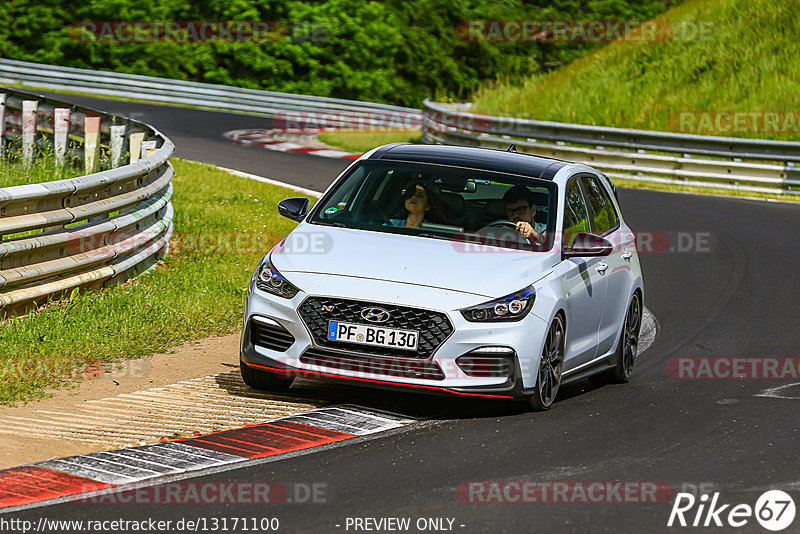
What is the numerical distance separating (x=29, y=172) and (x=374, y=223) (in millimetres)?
7042

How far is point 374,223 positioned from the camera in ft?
29.7

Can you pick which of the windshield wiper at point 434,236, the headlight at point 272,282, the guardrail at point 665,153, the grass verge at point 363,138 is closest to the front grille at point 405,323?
the headlight at point 272,282

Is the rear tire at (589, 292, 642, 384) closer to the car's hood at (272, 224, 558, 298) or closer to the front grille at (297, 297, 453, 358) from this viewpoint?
the car's hood at (272, 224, 558, 298)

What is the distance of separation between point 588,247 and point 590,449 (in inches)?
70.7

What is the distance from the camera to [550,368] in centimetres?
851

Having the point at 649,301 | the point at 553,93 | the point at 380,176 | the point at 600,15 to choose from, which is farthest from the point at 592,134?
the point at 600,15

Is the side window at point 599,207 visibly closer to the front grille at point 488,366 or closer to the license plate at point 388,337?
the front grille at point 488,366

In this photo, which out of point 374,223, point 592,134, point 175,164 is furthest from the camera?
point 592,134

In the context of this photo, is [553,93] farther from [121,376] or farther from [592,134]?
[121,376]

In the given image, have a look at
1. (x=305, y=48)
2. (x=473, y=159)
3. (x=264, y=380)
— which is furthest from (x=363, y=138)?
(x=264, y=380)

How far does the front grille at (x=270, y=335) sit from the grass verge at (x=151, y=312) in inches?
54.1

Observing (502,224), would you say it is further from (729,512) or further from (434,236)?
(729,512)

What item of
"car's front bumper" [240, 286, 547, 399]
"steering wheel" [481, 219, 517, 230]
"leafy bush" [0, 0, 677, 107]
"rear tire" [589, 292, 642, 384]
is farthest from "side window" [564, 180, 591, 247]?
"leafy bush" [0, 0, 677, 107]

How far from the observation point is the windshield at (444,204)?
29.4 ft
